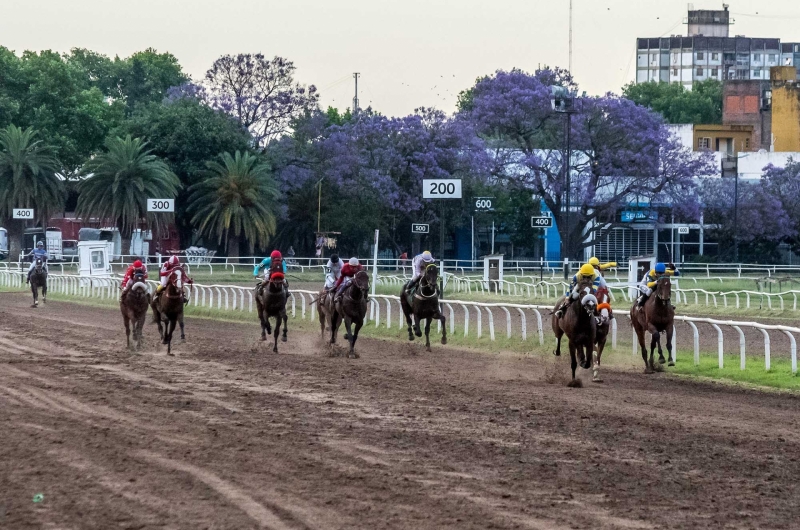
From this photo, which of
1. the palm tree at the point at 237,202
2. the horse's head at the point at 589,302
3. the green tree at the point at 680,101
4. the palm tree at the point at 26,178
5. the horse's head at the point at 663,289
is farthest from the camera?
the green tree at the point at 680,101

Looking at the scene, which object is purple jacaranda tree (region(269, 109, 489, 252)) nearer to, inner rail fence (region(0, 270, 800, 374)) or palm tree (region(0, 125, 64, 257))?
palm tree (region(0, 125, 64, 257))

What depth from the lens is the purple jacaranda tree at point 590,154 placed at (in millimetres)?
55219

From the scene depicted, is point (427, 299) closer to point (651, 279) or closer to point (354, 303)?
point (354, 303)

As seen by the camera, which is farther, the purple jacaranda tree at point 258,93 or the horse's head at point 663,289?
the purple jacaranda tree at point 258,93

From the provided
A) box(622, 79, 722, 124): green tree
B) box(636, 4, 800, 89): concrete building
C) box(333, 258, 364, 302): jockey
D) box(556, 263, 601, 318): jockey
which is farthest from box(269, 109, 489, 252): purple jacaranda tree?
box(636, 4, 800, 89): concrete building

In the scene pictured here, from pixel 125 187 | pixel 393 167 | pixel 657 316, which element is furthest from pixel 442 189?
pixel 393 167

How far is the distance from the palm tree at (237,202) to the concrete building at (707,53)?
277 feet

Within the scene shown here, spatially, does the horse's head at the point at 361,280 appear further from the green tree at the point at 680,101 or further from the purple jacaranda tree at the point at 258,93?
the green tree at the point at 680,101

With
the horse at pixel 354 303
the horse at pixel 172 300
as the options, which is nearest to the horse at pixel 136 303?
the horse at pixel 172 300

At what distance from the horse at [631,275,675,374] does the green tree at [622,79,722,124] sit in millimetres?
91824

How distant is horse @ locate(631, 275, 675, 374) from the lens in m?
17.4

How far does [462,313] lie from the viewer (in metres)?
31.3

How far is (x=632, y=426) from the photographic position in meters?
11.4

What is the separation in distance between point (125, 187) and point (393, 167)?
12928 millimetres
